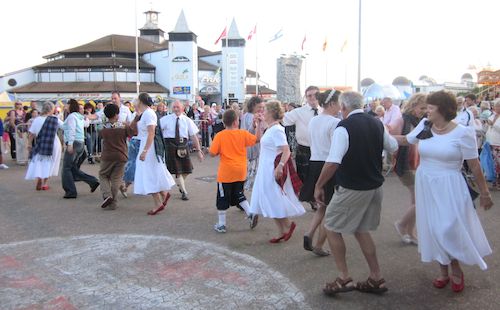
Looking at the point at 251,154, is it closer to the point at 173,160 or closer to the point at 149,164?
the point at 173,160

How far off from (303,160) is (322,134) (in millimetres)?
1597

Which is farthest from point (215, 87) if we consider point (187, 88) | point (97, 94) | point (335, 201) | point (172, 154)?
point (335, 201)

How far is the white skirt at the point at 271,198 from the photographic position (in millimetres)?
5379

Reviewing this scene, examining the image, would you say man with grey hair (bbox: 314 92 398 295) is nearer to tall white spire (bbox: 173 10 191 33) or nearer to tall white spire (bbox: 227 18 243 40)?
tall white spire (bbox: 173 10 191 33)

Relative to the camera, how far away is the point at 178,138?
7.83 m

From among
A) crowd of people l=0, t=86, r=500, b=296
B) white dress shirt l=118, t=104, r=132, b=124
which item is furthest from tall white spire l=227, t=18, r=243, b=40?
crowd of people l=0, t=86, r=500, b=296

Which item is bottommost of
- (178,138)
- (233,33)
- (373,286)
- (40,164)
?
(373,286)

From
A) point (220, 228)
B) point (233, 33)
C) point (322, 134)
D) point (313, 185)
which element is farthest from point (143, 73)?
point (322, 134)

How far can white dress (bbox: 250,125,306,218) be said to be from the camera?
212 inches

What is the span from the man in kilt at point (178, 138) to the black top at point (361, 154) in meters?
4.26

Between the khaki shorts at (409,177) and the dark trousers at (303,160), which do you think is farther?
the dark trousers at (303,160)

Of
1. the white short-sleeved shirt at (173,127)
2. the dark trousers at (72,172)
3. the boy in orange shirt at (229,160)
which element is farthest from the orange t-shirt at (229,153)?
the dark trousers at (72,172)

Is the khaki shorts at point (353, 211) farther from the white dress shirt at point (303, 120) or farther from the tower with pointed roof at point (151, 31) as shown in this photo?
the tower with pointed roof at point (151, 31)

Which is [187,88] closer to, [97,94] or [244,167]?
[97,94]
